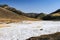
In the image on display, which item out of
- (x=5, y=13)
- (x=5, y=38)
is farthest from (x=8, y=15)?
(x=5, y=38)

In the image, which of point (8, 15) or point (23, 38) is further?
point (8, 15)

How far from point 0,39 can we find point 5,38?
98 cm

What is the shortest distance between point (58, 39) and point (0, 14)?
102 m

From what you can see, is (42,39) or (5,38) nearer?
(42,39)

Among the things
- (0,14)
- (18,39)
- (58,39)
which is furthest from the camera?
(0,14)

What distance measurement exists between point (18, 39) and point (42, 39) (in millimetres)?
3706

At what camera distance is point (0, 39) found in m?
25.8

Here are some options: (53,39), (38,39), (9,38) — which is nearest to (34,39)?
(38,39)

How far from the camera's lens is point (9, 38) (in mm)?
26500

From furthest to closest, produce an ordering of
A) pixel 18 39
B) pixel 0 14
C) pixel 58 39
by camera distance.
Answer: pixel 0 14 < pixel 18 39 < pixel 58 39

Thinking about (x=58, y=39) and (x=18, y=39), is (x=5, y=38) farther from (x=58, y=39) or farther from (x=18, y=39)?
(x=58, y=39)

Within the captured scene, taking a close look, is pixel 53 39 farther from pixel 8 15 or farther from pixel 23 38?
pixel 8 15

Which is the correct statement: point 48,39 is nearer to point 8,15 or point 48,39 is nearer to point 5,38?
point 5,38

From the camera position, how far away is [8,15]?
411 feet
